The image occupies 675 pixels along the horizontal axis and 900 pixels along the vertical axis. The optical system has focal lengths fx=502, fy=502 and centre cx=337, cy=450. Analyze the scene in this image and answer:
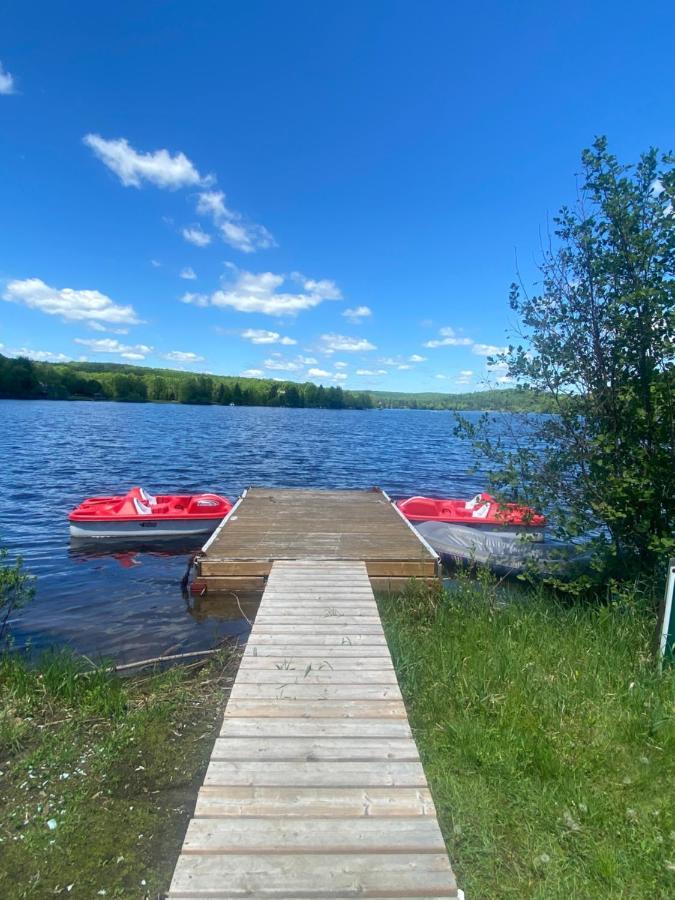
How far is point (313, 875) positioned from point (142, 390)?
396 feet

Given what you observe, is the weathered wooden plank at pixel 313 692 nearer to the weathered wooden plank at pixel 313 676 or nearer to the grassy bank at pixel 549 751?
the weathered wooden plank at pixel 313 676

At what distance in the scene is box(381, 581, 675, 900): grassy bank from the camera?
2.40 m

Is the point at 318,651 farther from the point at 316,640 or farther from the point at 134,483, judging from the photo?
the point at 134,483

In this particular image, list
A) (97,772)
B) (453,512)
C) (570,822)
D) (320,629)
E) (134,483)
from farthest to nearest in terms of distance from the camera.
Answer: (134,483) < (453,512) < (320,629) < (97,772) < (570,822)

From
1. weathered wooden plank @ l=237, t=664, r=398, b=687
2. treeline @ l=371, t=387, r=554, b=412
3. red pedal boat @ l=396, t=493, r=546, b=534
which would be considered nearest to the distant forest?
red pedal boat @ l=396, t=493, r=546, b=534

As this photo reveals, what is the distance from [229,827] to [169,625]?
16.7 feet

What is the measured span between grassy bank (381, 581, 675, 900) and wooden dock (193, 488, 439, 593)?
84.1 inches

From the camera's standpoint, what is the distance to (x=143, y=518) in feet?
37.3

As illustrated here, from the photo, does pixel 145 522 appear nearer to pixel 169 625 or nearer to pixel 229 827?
pixel 169 625

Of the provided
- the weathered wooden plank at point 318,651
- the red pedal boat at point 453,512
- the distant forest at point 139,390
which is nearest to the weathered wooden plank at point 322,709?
the weathered wooden plank at point 318,651

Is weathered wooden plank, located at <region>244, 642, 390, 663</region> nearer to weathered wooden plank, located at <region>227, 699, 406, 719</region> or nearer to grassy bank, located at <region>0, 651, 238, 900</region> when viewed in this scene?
grassy bank, located at <region>0, 651, 238, 900</region>

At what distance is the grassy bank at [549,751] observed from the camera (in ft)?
7.88

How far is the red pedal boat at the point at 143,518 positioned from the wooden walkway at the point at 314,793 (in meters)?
7.58

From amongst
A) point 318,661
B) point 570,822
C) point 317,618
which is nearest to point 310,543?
point 317,618
